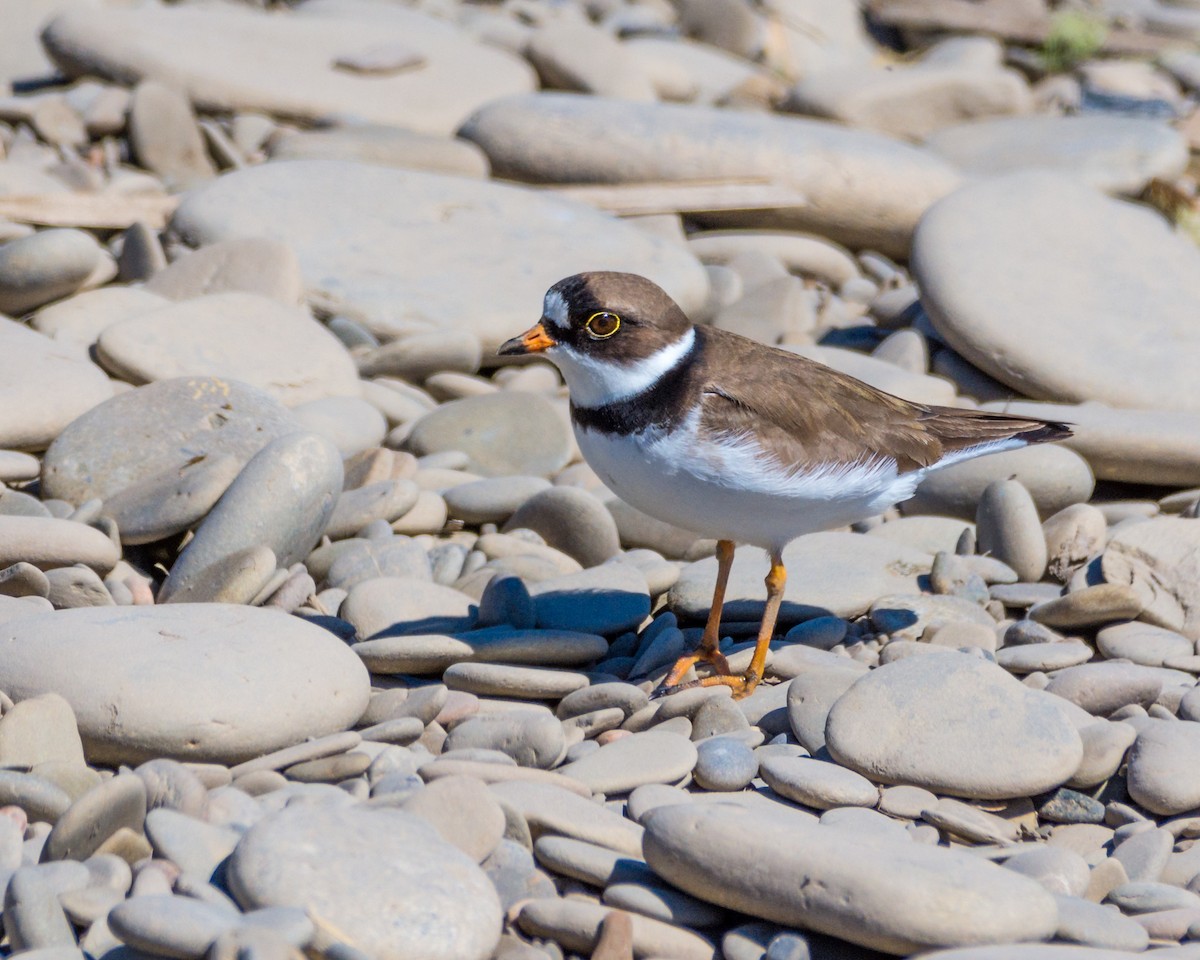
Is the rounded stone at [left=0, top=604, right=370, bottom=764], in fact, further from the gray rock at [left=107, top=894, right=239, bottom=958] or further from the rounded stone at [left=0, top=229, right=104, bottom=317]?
the rounded stone at [left=0, top=229, right=104, bottom=317]

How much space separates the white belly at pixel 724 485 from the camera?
15.1 feet

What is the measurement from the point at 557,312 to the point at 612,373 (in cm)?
30

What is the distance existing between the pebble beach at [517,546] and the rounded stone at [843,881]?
1 cm

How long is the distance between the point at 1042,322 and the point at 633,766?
4.84m

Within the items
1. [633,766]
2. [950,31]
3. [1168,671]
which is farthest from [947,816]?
[950,31]

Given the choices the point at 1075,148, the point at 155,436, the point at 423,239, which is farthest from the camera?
the point at 1075,148

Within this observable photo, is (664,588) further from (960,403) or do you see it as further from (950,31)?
(950,31)

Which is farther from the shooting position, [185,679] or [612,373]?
[612,373]

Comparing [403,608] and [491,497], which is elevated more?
[403,608]

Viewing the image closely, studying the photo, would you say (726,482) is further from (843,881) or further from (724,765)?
(843,881)

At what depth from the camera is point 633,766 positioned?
4285 millimetres

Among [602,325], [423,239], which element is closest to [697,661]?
[602,325]

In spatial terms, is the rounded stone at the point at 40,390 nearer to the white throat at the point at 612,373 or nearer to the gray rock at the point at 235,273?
the gray rock at the point at 235,273

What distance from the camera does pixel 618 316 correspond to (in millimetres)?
4703
